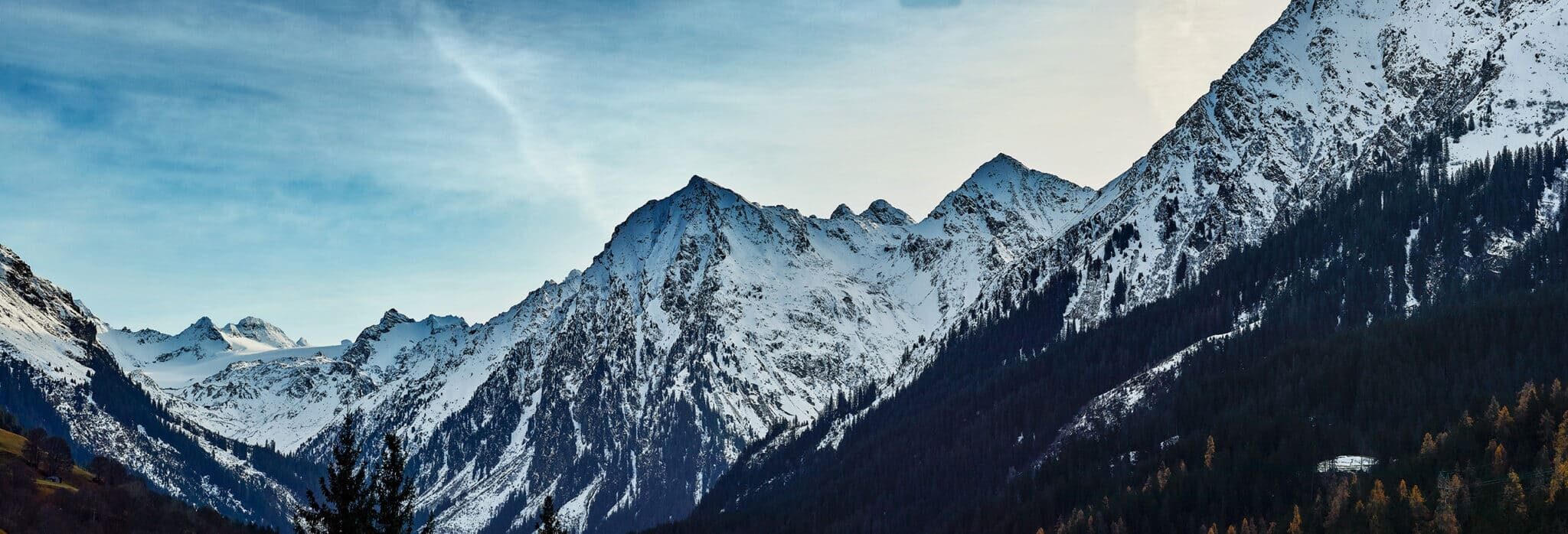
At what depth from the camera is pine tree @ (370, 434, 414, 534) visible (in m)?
64.2

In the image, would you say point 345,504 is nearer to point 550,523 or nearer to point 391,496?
point 391,496

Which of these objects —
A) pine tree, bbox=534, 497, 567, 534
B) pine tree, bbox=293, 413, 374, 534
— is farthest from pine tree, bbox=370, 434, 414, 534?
pine tree, bbox=534, 497, 567, 534

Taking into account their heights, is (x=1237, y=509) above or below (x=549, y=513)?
above

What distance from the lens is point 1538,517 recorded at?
166500 mm

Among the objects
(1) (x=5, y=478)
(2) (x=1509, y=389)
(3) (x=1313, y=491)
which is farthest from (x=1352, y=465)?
(1) (x=5, y=478)

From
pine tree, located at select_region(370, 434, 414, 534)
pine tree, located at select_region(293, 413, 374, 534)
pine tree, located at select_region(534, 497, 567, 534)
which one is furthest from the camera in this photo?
pine tree, located at select_region(534, 497, 567, 534)

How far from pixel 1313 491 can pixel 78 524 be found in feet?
533

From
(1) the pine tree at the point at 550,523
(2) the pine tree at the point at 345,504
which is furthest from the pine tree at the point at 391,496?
(1) the pine tree at the point at 550,523

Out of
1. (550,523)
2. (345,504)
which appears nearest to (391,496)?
(345,504)

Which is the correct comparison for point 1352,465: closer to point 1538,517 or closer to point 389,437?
point 1538,517

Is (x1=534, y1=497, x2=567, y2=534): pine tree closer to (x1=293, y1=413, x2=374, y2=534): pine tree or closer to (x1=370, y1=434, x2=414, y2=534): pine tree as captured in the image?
(x1=370, y1=434, x2=414, y2=534): pine tree

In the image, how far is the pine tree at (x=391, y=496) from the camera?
64.2m

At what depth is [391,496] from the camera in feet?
212

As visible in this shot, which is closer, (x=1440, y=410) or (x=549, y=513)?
(x=549, y=513)
